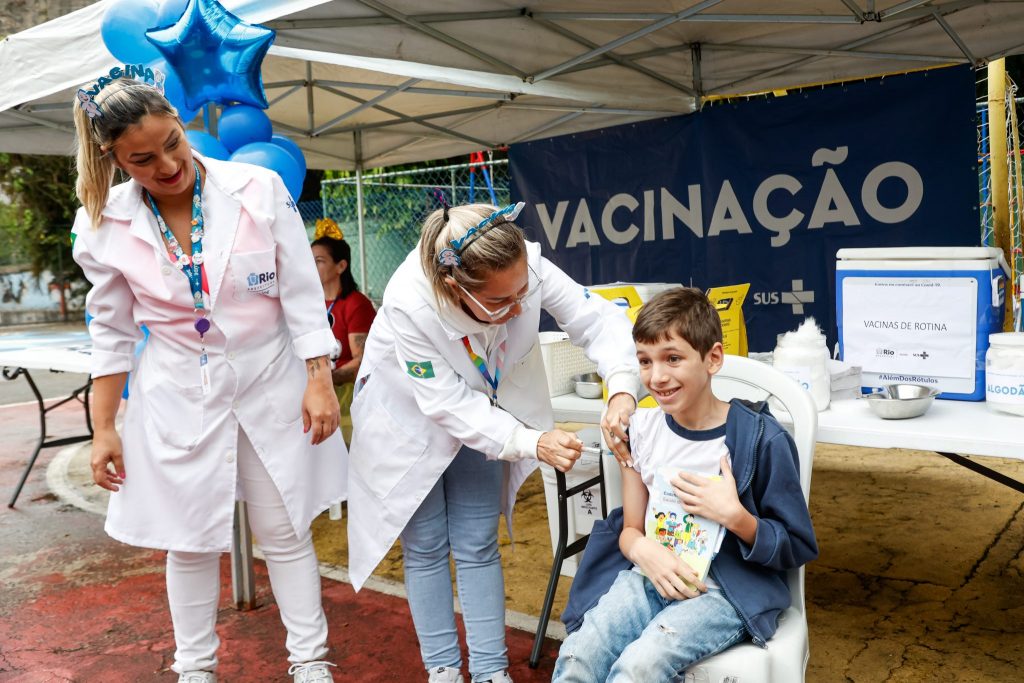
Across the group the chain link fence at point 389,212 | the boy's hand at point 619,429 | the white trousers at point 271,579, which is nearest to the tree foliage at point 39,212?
the chain link fence at point 389,212

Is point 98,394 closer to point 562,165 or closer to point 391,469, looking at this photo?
point 391,469

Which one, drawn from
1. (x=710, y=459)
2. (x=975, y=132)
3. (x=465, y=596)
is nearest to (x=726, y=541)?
(x=710, y=459)

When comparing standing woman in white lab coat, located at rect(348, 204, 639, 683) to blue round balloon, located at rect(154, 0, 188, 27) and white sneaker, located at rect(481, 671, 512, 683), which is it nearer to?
white sneaker, located at rect(481, 671, 512, 683)

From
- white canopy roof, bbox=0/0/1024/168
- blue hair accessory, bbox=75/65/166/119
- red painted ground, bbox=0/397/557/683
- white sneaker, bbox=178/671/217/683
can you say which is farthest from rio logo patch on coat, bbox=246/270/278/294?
white canopy roof, bbox=0/0/1024/168

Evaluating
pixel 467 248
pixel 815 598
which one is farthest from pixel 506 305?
pixel 815 598

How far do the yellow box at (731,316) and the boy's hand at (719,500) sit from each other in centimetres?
96

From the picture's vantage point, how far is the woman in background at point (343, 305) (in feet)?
13.8

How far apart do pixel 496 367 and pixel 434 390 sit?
8.9 inches

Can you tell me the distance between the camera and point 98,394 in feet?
7.31

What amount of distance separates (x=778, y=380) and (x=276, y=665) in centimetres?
192

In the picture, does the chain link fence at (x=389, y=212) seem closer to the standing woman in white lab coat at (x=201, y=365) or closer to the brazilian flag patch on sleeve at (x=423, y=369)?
the standing woman in white lab coat at (x=201, y=365)

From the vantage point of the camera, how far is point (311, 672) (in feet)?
7.69

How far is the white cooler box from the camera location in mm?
2332

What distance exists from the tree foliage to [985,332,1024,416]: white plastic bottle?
55.0ft
